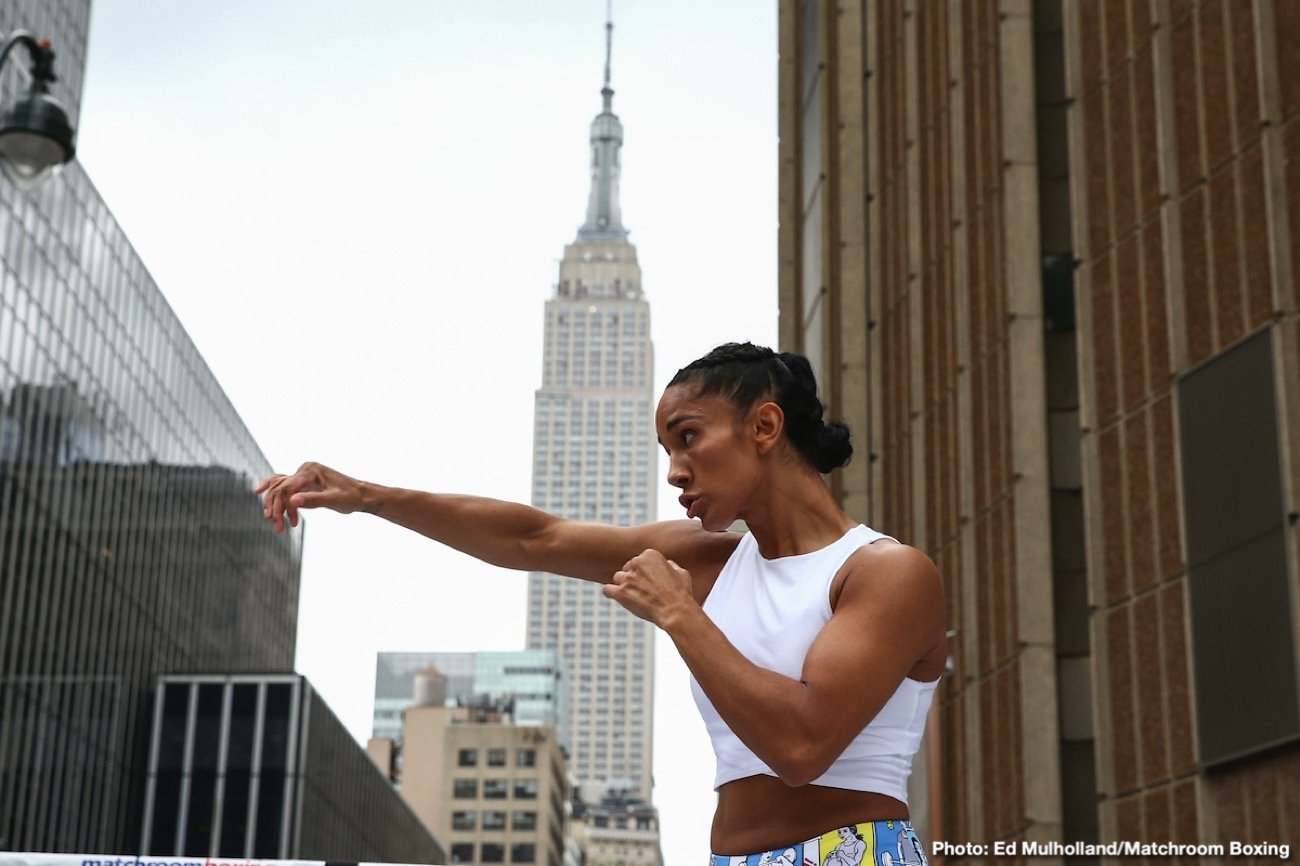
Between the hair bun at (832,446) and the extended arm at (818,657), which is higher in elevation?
the hair bun at (832,446)

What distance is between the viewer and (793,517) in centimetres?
439

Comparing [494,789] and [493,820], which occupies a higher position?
[494,789]

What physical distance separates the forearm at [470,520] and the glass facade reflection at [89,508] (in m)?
58.1

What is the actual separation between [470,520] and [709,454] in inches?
36.5

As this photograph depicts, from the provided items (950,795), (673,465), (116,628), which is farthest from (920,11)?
(116,628)

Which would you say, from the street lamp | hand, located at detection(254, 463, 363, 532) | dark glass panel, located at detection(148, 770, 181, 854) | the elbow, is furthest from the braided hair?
dark glass panel, located at detection(148, 770, 181, 854)

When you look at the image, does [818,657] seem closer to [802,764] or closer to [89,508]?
[802,764]

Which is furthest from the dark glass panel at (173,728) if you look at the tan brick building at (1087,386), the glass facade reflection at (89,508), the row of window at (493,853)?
the row of window at (493,853)

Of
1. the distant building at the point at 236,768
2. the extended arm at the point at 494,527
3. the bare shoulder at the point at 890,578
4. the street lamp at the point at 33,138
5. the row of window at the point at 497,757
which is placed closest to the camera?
the bare shoulder at the point at 890,578

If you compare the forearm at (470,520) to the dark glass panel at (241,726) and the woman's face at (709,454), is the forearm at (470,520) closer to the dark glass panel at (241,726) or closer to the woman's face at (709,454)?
the woman's face at (709,454)

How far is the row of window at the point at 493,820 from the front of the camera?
142 m

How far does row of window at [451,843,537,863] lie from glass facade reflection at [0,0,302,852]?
58366 mm

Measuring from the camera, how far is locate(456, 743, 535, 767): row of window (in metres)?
143

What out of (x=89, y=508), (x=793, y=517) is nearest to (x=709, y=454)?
(x=793, y=517)
